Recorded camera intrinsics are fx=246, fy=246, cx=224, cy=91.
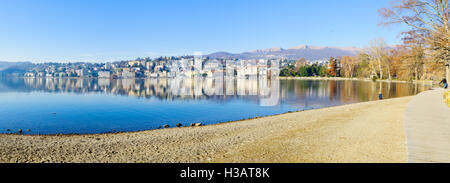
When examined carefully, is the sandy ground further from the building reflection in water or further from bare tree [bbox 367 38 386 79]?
bare tree [bbox 367 38 386 79]

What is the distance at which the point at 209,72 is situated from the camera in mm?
164875

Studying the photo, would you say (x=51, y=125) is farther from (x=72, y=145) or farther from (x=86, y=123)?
(x=72, y=145)

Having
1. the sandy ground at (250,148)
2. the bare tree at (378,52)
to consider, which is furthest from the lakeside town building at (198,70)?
the sandy ground at (250,148)

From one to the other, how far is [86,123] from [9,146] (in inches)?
335

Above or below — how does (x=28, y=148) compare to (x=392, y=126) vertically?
below

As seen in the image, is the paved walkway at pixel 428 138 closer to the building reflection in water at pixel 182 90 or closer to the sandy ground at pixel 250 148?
the sandy ground at pixel 250 148

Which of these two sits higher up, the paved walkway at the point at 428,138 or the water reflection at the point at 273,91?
the paved walkway at the point at 428,138

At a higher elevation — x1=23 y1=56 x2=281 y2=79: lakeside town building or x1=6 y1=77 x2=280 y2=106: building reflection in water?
x1=23 y1=56 x2=281 y2=79: lakeside town building

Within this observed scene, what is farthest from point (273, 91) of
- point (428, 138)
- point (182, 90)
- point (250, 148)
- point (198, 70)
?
point (198, 70)

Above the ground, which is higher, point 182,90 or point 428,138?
point 428,138

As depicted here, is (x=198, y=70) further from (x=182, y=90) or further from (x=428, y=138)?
(x=428, y=138)

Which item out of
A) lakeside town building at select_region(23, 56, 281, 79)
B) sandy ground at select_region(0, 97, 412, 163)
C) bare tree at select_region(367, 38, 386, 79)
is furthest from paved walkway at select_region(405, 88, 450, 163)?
lakeside town building at select_region(23, 56, 281, 79)
